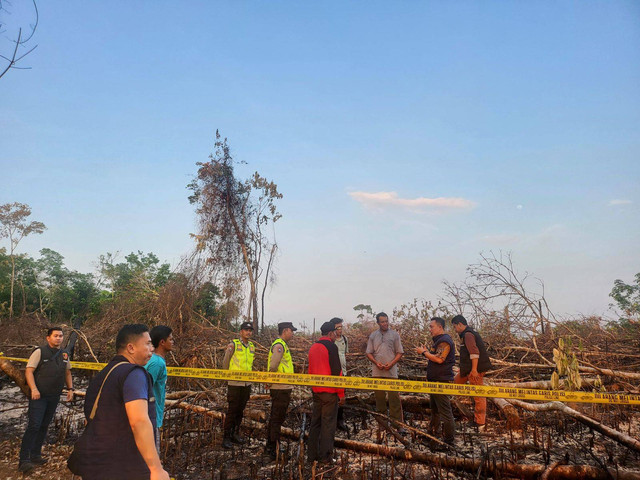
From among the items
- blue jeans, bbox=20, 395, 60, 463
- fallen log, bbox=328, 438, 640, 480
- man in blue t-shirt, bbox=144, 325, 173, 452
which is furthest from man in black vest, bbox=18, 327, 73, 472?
fallen log, bbox=328, 438, 640, 480

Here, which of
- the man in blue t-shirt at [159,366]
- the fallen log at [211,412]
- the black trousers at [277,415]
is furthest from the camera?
the fallen log at [211,412]

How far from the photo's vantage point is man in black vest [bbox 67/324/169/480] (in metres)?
2.10

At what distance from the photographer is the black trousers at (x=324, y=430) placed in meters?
4.88

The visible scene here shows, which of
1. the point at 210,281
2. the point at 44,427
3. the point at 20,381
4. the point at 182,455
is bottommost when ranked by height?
the point at 182,455

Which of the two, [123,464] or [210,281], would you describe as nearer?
[123,464]

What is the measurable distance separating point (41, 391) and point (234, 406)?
7.82 ft

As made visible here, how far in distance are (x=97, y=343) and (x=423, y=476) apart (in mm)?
9515

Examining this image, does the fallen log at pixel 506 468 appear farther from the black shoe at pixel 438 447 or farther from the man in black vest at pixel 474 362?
the man in black vest at pixel 474 362

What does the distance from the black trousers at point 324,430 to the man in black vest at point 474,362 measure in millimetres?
2141

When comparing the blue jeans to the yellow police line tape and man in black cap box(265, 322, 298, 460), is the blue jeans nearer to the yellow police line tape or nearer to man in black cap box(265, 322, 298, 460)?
the yellow police line tape

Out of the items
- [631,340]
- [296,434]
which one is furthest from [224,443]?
[631,340]

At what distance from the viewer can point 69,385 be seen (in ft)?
17.7

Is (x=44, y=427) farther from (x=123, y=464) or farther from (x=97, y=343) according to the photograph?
(x=97, y=343)

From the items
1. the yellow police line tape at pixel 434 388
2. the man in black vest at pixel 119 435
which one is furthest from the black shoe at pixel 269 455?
the man in black vest at pixel 119 435
